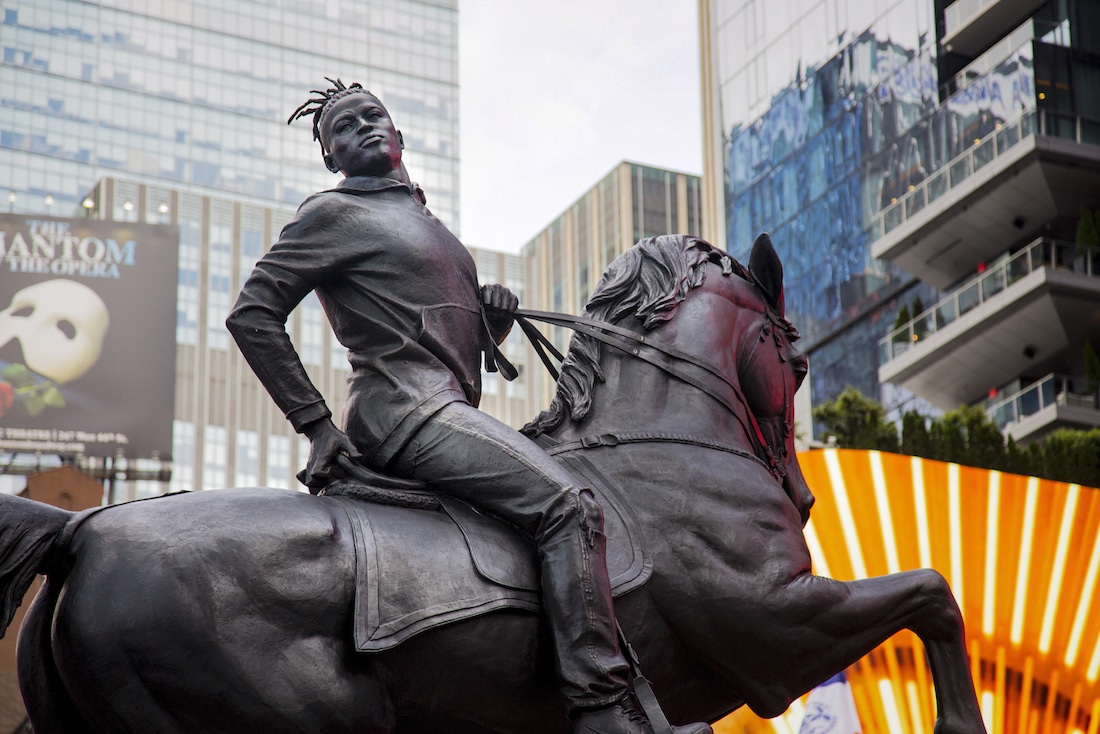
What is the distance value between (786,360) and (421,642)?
232cm

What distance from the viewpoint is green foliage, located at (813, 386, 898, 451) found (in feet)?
86.8

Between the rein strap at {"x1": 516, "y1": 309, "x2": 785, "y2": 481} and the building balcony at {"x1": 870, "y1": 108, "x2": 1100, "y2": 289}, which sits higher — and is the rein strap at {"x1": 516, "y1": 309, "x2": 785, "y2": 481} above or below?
below

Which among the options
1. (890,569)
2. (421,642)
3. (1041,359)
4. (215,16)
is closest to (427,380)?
(421,642)

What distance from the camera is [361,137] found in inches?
267

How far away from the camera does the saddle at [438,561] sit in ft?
18.3

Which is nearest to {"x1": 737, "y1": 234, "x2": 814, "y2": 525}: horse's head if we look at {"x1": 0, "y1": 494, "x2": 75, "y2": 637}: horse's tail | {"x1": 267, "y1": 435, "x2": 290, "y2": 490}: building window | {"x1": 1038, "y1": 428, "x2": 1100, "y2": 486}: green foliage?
{"x1": 0, "y1": 494, "x2": 75, "y2": 637}: horse's tail

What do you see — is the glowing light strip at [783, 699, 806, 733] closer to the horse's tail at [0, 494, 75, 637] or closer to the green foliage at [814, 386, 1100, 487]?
the green foliage at [814, 386, 1100, 487]

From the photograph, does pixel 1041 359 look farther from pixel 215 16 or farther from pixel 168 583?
pixel 215 16

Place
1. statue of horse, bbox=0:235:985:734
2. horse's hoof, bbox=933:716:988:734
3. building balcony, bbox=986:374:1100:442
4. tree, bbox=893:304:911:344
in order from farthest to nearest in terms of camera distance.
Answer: tree, bbox=893:304:911:344 → building balcony, bbox=986:374:1100:442 → horse's hoof, bbox=933:716:988:734 → statue of horse, bbox=0:235:985:734

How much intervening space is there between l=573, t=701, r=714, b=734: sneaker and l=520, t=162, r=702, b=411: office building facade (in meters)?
70.4

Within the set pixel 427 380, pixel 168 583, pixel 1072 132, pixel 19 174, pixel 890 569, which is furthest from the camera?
pixel 19 174

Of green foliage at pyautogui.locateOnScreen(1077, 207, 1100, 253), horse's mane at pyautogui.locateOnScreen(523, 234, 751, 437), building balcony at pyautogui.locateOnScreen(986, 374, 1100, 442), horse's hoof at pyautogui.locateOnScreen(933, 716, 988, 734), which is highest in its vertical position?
green foliage at pyautogui.locateOnScreen(1077, 207, 1100, 253)

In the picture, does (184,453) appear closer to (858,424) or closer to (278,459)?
(278,459)

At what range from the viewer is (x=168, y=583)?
5.38 meters
